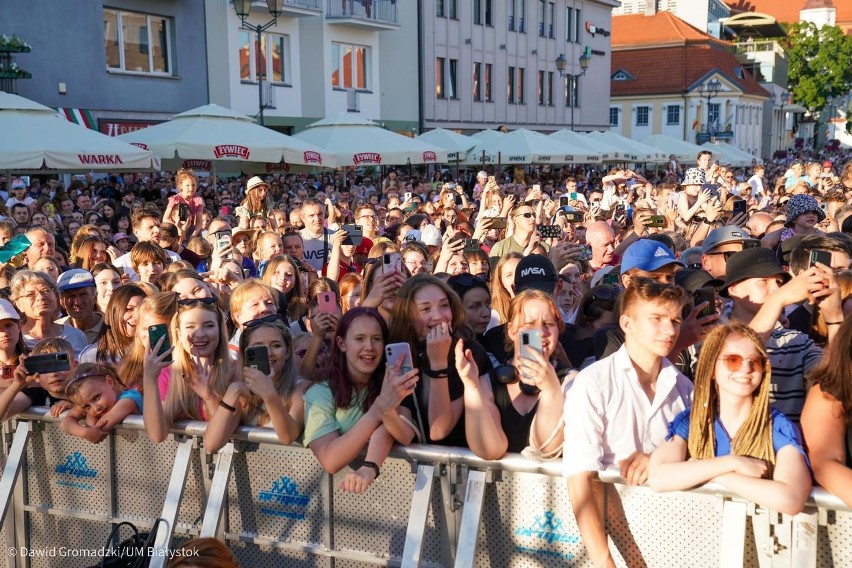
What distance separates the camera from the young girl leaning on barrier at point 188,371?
4.63 metres

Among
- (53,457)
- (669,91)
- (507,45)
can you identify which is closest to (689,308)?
(53,457)

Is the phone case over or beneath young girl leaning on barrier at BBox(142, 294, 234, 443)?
over

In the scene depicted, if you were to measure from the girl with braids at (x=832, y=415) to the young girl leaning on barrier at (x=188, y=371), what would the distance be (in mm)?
2596

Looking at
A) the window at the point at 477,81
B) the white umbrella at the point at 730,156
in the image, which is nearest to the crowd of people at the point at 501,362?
the white umbrella at the point at 730,156

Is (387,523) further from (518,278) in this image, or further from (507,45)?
(507,45)

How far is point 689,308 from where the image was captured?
16.0 ft

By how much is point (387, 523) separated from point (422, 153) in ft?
53.0

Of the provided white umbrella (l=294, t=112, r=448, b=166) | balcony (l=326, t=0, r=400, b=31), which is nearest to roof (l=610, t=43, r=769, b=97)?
balcony (l=326, t=0, r=400, b=31)

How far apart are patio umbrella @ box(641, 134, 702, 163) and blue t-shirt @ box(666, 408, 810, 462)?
3106cm

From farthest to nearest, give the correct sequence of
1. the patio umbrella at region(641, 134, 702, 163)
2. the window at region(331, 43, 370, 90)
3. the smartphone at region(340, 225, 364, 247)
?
1. the patio umbrella at region(641, 134, 702, 163)
2. the window at region(331, 43, 370, 90)
3. the smartphone at region(340, 225, 364, 247)

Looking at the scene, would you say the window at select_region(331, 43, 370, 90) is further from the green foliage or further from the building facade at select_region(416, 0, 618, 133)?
the green foliage

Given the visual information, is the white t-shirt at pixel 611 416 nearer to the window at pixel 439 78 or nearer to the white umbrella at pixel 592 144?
the white umbrella at pixel 592 144

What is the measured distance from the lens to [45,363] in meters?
4.78

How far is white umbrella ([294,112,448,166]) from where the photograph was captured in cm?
1825
